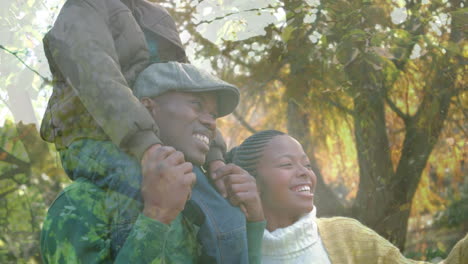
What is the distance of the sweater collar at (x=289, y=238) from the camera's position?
1.36m

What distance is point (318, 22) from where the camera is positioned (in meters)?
1.95

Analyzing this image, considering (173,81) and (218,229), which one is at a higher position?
(173,81)

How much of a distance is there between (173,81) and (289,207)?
0.50 metres

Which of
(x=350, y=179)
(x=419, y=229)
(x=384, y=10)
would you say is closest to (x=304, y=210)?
(x=384, y=10)

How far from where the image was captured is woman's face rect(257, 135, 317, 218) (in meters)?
1.38

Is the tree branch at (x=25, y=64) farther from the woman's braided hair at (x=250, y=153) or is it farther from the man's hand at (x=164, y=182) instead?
the woman's braided hair at (x=250, y=153)

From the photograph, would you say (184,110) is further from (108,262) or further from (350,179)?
(350,179)

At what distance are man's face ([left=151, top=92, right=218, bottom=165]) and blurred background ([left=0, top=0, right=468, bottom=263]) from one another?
54cm

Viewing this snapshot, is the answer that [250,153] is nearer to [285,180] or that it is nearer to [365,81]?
[285,180]

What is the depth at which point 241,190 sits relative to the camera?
105cm

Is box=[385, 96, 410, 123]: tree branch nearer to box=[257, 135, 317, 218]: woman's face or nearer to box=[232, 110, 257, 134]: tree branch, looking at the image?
box=[232, 110, 257, 134]: tree branch

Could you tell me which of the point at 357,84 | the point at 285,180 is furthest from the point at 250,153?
the point at 357,84

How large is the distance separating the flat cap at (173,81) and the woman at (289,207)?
34 cm

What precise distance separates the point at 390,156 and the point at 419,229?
833mm
